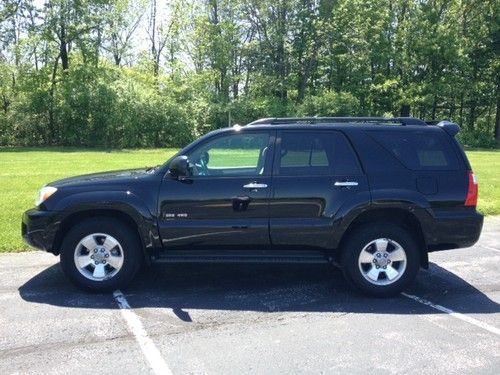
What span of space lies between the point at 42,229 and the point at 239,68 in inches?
1890

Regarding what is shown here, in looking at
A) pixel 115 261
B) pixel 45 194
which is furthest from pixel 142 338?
pixel 45 194

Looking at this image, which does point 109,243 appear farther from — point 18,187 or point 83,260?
point 18,187

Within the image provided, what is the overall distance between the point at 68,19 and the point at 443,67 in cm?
3057

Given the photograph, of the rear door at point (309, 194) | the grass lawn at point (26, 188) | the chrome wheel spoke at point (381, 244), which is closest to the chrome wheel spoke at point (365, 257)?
the chrome wheel spoke at point (381, 244)

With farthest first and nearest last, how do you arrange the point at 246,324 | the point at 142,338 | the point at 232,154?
the point at 232,154 < the point at 246,324 < the point at 142,338

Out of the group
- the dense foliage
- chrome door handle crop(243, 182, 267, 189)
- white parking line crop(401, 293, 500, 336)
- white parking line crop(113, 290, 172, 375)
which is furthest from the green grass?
the dense foliage

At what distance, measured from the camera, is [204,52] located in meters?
49.9

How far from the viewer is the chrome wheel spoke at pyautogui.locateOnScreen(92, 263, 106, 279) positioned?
546 cm

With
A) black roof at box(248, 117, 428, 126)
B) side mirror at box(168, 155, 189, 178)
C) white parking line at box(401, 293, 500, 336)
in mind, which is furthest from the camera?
black roof at box(248, 117, 428, 126)

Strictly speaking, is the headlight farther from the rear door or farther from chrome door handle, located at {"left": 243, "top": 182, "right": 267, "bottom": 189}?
the rear door

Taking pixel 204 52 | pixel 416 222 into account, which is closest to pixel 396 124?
pixel 416 222

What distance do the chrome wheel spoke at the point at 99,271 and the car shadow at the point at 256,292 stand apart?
0.66 feet

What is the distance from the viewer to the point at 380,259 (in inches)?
215

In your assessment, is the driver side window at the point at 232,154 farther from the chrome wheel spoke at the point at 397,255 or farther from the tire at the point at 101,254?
the chrome wheel spoke at the point at 397,255
